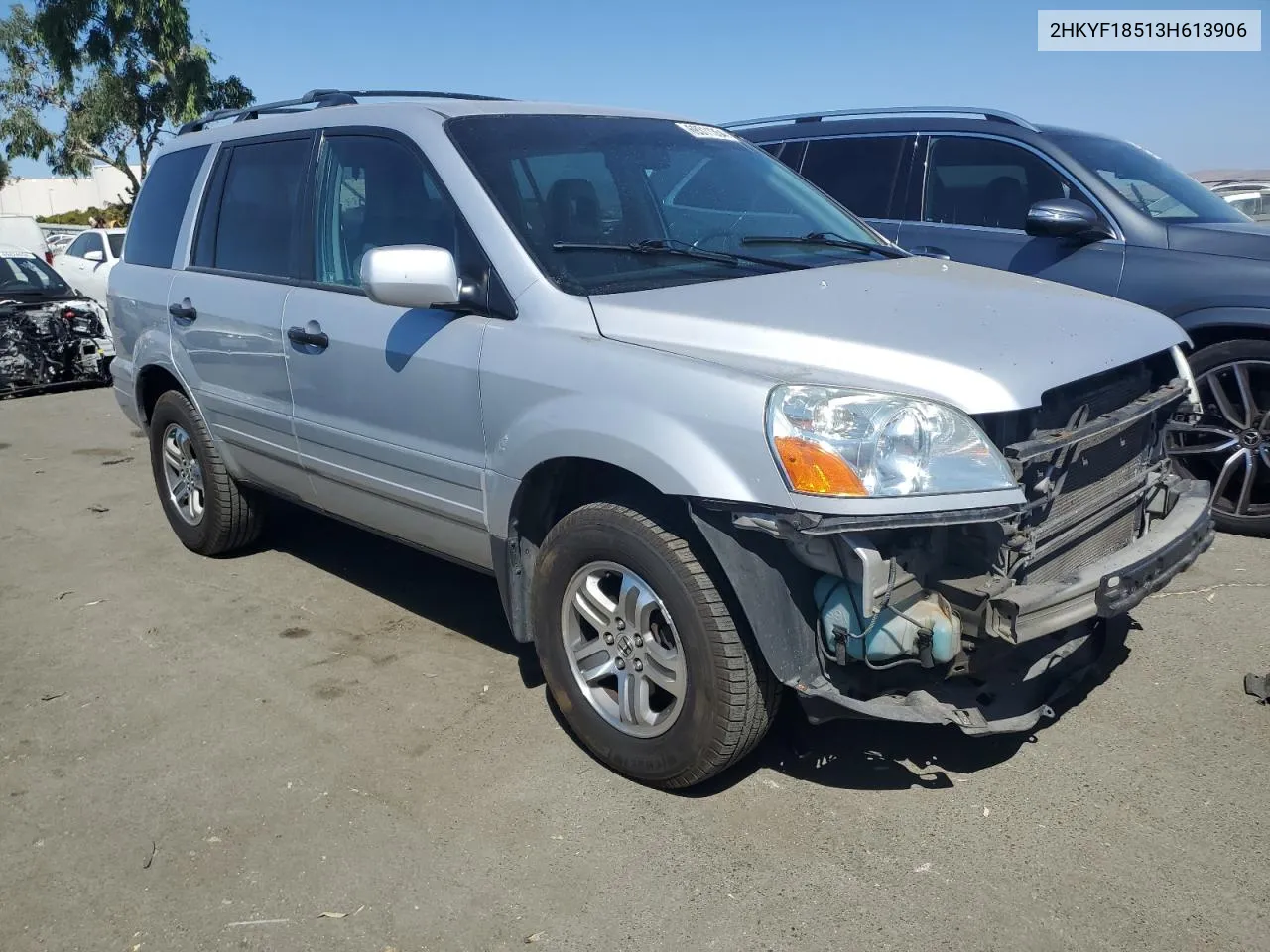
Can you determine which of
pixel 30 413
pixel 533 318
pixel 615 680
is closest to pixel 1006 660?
pixel 615 680

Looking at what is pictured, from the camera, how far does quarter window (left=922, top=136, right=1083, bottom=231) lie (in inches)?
222

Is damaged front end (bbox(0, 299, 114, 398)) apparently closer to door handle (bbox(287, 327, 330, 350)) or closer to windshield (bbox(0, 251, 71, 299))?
windshield (bbox(0, 251, 71, 299))

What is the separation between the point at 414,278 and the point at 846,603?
5.23 ft

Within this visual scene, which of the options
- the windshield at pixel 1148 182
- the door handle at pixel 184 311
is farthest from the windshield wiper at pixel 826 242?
the door handle at pixel 184 311

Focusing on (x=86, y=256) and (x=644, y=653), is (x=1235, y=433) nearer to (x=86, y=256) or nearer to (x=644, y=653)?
(x=644, y=653)

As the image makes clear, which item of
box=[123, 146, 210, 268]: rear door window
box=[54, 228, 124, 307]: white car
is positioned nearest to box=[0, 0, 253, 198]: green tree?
box=[54, 228, 124, 307]: white car

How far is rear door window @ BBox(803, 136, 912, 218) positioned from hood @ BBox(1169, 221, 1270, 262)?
1495 millimetres

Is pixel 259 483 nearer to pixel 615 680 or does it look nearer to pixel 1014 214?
pixel 615 680

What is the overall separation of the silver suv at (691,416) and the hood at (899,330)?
0.04ft

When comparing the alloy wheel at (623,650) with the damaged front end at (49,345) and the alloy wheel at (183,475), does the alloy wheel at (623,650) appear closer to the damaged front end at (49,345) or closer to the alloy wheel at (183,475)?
the alloy wheel at (183,475)

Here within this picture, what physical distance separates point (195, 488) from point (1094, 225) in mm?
4580

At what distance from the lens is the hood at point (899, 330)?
108 inches

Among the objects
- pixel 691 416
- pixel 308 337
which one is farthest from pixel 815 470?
pixel 308 337

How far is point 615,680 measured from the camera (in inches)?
132
